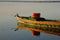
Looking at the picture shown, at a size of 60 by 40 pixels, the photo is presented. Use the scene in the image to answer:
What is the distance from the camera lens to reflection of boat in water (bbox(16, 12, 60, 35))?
1.76 meters

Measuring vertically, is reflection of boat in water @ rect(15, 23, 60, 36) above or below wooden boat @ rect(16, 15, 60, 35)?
below

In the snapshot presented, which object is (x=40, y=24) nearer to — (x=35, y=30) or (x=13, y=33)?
(x=35, y=30)

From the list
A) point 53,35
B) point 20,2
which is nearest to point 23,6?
point 20,2

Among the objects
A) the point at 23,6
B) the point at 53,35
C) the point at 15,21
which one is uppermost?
the point at 23,6

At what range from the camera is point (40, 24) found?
5.96 ft

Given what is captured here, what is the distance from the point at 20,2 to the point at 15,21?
0.27 meters

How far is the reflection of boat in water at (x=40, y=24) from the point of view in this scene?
1.76 m

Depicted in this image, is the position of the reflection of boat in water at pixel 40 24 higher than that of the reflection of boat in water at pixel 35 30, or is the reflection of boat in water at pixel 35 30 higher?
the reflection of boat in water at pixel 40 24

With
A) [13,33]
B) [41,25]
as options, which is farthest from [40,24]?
[13,33]

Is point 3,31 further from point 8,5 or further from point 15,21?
point 8,5

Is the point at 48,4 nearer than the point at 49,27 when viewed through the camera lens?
No

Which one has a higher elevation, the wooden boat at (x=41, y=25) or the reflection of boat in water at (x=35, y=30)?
the wooden boat at (x=41, y=25)

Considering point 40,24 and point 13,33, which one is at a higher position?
point 40,24

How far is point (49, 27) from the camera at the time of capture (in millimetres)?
1796
